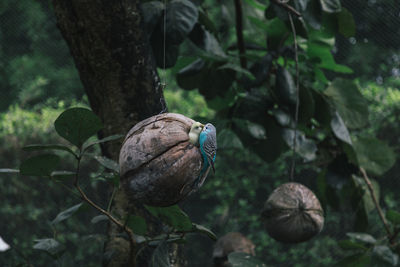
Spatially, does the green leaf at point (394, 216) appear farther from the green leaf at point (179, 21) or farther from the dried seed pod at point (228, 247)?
the green leaf at point (179, 21)

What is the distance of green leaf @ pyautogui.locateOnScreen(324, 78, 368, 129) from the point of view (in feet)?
3.52

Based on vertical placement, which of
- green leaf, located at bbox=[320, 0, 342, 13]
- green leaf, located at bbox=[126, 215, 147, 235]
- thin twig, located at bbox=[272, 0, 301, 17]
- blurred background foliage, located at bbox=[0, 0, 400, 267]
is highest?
thin twig, located at bbox=[272, 0, 301, 17]

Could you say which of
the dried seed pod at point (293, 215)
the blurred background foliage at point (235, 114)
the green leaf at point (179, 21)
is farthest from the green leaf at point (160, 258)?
the green leaf at point (179, 21)

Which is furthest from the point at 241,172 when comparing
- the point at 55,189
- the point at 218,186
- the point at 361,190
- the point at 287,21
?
the point at 287,21

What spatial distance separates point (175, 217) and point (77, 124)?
0.18 m

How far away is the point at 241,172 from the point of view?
2.35 m

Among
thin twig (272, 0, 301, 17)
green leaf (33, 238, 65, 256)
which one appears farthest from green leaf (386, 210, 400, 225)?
green leaf (33, 238, 65, 256)

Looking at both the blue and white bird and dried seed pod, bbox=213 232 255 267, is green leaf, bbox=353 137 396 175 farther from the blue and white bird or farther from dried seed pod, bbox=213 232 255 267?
the blue and white bird

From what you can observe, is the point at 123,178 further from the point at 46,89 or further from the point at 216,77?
the point at 46,89

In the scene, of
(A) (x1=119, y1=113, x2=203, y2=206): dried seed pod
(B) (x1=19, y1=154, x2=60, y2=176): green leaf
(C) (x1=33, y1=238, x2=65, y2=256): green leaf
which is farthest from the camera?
(C) (x1=33, y1=238, x2=65, y2=256): green leaf

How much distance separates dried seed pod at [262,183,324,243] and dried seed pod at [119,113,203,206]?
1.22 ft

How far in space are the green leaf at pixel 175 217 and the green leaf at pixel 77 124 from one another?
0.15 m

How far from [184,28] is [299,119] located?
339mm

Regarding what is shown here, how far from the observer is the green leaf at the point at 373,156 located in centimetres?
116
